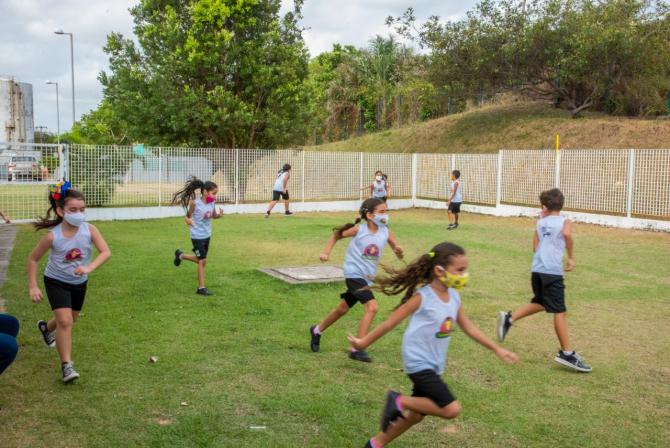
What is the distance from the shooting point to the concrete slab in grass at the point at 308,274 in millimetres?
9398

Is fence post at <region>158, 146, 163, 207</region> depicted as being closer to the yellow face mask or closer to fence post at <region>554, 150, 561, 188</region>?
fence post at <region>554, 150, 561, 188</region>

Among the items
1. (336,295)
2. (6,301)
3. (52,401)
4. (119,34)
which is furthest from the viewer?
(119,34)

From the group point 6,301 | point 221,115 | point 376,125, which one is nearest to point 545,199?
point 6,301

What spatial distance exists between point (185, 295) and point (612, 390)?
18.1 feet

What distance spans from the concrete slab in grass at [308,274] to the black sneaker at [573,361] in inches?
166

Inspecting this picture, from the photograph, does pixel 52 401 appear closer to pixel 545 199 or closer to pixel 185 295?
pixel 185 295

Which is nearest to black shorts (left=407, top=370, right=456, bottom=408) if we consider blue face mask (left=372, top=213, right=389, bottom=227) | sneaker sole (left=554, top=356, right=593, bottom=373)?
blue face mask (left=372, top=213, right=389, bottom=227)

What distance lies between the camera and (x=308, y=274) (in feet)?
32.3

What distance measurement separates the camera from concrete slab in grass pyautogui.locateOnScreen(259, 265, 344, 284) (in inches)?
370

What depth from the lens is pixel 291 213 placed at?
2211cm

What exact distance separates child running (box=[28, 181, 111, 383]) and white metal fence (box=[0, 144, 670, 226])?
14094 millimetres

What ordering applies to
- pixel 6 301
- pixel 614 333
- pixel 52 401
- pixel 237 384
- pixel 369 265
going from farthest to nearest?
1. pixel 6 301
2. pixel 614 333
3. pixel 369 265
4. pixel 237 384
5. pixel 52 401

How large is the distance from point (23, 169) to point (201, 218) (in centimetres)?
1160

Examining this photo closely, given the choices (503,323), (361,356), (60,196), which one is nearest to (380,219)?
(361,356)
